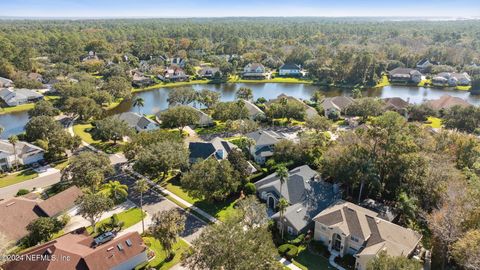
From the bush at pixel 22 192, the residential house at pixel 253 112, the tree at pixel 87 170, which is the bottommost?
the bush at pixel 22 192

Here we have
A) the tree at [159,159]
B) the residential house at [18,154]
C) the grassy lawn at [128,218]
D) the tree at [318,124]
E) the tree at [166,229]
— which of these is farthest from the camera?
the tree at [318,124]

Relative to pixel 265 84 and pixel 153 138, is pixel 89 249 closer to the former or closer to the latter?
pixel 153 138

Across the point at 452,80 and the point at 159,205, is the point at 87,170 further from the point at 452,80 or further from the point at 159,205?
the point at 452,80

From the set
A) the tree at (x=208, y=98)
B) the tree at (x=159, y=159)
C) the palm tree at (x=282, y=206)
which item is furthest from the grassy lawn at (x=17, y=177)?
the tree at (x=208, y=98)

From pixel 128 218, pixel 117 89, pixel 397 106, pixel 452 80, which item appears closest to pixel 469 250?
pixel 128 218

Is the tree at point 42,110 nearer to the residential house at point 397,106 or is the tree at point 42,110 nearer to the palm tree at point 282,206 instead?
the palm tree at point 282,206

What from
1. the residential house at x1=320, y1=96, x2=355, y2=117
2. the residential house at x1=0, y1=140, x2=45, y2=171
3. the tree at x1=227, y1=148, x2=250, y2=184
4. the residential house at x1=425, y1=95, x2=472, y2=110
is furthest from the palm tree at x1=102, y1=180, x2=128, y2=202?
the residential house at x1=425, y1=95, x2=472, y2=110

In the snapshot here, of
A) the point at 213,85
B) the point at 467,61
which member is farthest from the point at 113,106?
the point at 467,61
